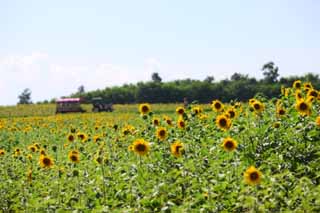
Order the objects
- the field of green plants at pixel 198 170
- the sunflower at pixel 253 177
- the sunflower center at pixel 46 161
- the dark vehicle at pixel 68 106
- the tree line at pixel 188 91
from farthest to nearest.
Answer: the tree line at pixel 188 91, the dark vehicle at pixel 68 106, the sunflower center at pixel 46 161, the field of green plants at pixel 198 170, the sunflower at pixel 253 177

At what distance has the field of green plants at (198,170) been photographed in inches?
180

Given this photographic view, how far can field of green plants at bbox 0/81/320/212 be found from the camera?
4578 millimetres

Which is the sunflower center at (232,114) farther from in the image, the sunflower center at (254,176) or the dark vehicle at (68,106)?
the dark vehicle at (68,106)

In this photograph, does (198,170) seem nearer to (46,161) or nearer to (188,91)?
(46,161)

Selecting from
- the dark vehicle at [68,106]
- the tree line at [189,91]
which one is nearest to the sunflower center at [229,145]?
the dark vehicle at [68,106]

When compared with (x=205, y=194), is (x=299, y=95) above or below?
above

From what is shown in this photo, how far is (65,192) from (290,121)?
2.52 m

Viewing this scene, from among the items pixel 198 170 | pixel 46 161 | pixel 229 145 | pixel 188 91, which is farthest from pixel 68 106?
pixel 229 145

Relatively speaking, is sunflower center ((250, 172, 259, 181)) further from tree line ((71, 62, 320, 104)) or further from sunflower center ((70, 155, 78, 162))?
tree line ((71, 62, 320, 104))

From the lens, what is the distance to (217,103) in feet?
24.4

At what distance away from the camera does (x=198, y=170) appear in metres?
5.46

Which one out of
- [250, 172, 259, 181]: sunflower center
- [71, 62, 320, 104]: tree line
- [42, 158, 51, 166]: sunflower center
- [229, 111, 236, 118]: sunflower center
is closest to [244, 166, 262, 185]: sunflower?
[250, 172, 259, 181]: sunflower center

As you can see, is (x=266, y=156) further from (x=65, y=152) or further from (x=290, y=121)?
(x=65, y=152)

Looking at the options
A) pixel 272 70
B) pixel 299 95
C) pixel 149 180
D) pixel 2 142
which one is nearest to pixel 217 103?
pixel 299 95
